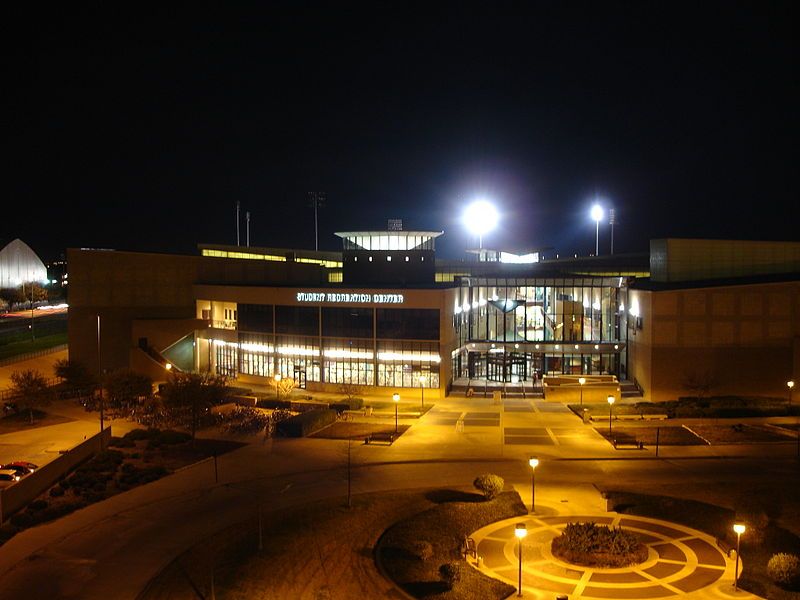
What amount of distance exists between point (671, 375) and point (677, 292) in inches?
237

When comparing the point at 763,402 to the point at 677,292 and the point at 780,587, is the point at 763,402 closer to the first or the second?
the point at 677,292

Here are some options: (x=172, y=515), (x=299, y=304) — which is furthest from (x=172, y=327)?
(x=172, y=515)

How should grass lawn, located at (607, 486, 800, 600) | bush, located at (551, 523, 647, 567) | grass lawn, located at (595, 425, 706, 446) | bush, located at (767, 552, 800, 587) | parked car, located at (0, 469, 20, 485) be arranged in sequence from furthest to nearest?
grass lawn, located at (595, 425, 706, 446) < parked car, located at (0, 469, 20, 485) < bush, located at (551, 523, 647, 567) < grass lawn, located at (607, 486, 800, 600) < bush, located at (767, 552, 800, 587)

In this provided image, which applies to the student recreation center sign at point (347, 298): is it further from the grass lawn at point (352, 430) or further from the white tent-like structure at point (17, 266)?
the white tent-like structure at point (17, 266)

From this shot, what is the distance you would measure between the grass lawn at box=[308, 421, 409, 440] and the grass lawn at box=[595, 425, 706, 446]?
12413 mm

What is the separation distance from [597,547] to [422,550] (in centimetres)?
572

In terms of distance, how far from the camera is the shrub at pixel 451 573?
2095cm

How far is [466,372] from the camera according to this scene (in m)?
61.8

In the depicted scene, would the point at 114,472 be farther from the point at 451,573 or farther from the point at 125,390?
the point at 451,573

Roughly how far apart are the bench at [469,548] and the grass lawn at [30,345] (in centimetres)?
7184

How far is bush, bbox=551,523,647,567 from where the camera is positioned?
886 inches

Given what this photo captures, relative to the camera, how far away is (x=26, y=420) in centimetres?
4916

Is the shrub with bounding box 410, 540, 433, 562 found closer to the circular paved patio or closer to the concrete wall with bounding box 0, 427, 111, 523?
the circular paved patio

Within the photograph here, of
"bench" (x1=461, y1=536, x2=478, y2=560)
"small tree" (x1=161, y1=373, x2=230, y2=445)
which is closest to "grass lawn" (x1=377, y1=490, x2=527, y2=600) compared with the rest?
"bench" (x1=461, y1=536, x2=478, y2=560)
